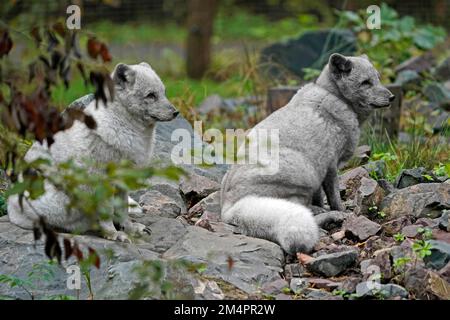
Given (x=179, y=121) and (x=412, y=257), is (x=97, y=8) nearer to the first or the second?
(x=179, y=121)

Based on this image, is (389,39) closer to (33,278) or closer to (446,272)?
(446,272)

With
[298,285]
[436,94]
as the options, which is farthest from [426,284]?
[436,94]

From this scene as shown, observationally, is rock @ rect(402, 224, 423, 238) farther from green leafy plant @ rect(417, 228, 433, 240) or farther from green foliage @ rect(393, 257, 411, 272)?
green foliage @ rect(393, 257, 411, 272)

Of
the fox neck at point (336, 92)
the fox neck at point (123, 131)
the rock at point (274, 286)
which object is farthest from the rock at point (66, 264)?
the fox neck at point (336, 92)

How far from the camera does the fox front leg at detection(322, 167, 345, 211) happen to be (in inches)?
228

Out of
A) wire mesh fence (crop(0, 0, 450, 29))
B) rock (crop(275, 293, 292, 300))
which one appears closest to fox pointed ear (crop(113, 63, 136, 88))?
rock (crop(275, 293, 292, 300))

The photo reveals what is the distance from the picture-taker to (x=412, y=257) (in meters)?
4.57

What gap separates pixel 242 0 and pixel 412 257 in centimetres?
1347

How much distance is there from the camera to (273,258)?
16.1 feet

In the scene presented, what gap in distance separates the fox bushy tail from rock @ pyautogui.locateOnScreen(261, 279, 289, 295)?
0.37 m

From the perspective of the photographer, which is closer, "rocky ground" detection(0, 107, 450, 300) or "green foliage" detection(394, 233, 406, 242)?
"rocky ground" detection(0, 107, 450, 300)

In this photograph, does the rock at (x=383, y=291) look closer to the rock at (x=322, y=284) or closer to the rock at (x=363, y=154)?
the rock at (x=322, y=284)

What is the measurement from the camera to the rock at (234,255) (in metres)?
4.64
